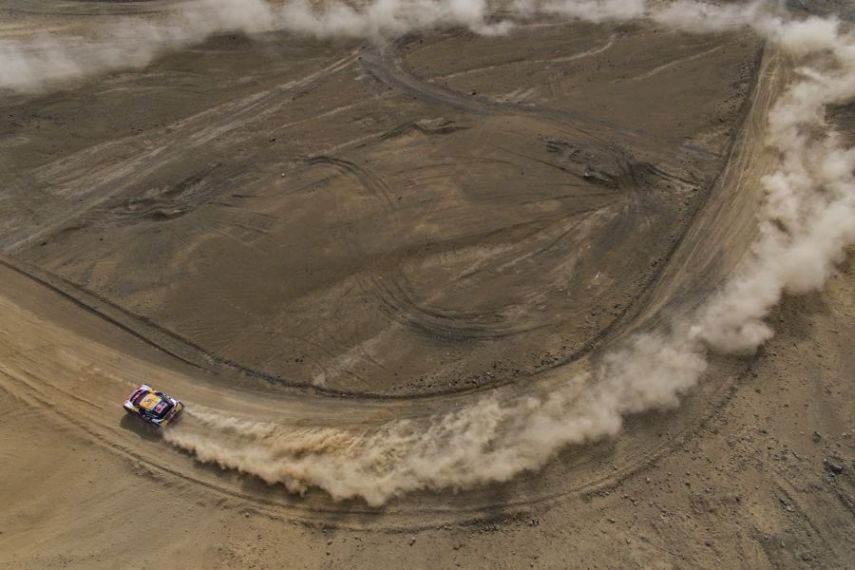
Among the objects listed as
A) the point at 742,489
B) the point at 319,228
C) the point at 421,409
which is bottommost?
the point at 742,489

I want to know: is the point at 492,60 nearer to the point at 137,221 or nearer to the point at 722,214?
the point at 722,214

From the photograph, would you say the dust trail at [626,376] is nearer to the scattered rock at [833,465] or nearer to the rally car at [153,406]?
the rally car at [153,406]

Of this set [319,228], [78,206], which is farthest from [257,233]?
[78,206]

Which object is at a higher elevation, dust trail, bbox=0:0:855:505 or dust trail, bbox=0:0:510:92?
dust trail, bbox=0:0:510:92

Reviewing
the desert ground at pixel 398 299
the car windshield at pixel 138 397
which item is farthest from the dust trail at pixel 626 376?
the car windshield at pixel 138 397

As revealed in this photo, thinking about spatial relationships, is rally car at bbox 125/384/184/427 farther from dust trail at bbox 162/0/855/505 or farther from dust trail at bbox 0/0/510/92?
dust trail at bbox 0/0/510/92

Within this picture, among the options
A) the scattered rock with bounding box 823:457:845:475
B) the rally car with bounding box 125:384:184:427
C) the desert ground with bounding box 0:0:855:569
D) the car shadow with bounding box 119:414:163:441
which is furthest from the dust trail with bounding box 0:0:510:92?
the scattered rock with bounding box 823:457:845:475
